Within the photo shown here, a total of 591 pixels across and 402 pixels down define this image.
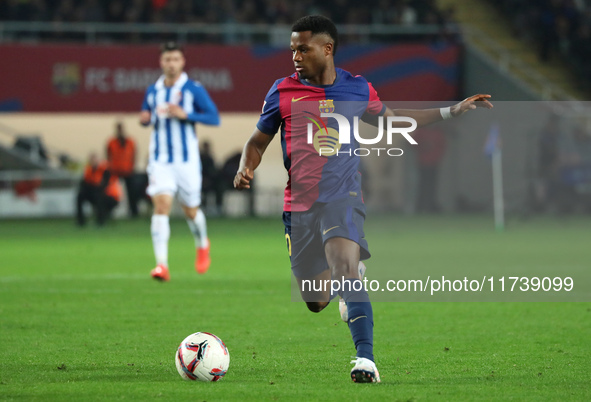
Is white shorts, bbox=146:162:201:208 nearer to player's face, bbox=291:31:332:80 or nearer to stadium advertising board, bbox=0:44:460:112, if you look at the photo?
player's face, bbox=291:31:332:80

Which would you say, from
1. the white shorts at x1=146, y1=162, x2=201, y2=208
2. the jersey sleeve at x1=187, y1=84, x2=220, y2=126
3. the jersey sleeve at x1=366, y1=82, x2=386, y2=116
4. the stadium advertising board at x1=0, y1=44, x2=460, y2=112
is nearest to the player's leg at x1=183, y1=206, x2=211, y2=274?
the white shorts at x1=146, y1=162, x2=201, y2=208

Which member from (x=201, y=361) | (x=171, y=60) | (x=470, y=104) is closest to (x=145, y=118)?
(x=171, y=60)

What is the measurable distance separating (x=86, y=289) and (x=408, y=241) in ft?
13.9

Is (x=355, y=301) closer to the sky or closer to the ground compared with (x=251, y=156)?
closer to the ground

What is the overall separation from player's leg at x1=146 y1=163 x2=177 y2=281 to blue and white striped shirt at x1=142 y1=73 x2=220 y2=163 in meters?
0.13

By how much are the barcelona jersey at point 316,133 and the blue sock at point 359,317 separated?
0.55 meters

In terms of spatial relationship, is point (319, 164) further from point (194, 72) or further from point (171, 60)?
point (194, 72)

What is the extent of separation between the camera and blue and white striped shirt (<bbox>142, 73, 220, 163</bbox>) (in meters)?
10.3

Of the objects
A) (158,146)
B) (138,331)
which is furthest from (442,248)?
(138,331)

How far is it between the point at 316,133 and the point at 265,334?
1.85 m

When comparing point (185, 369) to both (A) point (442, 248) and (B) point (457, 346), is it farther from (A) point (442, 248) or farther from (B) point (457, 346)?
(A) point (442, 248)

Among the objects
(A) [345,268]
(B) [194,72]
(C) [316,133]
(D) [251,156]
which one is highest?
(B) [194,72]

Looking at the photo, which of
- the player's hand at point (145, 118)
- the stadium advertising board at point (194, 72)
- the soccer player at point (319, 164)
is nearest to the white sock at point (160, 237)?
the player's hand at point (145, 118)

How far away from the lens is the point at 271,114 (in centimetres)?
555
